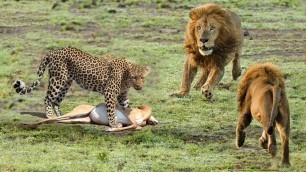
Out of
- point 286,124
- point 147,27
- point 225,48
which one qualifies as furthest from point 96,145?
point 147,27

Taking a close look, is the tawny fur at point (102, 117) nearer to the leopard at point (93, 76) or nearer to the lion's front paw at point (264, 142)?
the leopard at point (93, 76)

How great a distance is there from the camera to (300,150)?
9148 mm

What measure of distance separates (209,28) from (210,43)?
0.22 m

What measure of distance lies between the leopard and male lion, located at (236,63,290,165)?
177 centimetres

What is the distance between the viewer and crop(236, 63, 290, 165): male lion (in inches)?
308

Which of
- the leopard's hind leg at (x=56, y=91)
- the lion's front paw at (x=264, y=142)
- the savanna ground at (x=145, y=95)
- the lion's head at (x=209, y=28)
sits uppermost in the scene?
the lion's head at (x=209, y=28)

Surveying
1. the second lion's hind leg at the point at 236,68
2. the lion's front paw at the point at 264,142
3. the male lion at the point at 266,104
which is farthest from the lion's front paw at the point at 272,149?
the second lion's hind leg at the point at 236,68

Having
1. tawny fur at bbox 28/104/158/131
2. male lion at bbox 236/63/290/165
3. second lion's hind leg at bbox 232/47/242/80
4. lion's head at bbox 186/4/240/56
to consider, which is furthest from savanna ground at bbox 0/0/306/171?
lion's head at bbox 186/4/240/56

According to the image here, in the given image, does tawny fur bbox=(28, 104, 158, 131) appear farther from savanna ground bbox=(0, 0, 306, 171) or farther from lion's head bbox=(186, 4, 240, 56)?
lion's head bbox=(186, 4, 240, 56)

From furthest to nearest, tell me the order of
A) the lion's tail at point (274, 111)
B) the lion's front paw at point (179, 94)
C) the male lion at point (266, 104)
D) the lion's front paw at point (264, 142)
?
the lion's front paw at point (179, 94) < the lion's front paw at point (264, 142) < the male lion at point (266, 104) < the lion's tail at point (274, 111)

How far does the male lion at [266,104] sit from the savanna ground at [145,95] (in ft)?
0.76

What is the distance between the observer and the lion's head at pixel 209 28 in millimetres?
11172

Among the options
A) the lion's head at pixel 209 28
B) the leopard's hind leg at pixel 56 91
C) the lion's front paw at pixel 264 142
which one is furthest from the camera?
the lion's head at pixel 209 28

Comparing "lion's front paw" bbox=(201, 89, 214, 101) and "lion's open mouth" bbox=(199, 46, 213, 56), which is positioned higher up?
"lion's open mouth" bbox=(199, 46, 213, 56)
